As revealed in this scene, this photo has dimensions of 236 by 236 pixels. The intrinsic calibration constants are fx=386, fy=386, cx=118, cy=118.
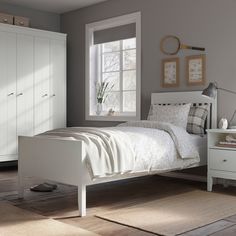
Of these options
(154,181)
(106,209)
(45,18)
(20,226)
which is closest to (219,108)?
(154,181)

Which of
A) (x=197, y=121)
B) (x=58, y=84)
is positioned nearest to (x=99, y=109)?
(x=58, y=84)

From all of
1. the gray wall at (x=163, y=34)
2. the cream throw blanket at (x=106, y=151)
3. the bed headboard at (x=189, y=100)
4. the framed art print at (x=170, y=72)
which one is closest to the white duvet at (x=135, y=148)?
the cream throw blanket at (x=106, y=151)

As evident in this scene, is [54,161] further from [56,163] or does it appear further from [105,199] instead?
[105,199]

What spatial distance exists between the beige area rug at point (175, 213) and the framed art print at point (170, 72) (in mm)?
1681

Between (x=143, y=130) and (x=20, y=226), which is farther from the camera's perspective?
(x=143, y=130)

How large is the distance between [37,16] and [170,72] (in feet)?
8.49

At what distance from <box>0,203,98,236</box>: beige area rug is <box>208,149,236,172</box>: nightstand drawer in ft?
6.00

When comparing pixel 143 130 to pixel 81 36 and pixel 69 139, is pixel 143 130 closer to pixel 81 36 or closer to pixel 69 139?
pixel 69 139

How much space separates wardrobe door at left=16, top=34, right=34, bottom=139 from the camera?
560 centimetres

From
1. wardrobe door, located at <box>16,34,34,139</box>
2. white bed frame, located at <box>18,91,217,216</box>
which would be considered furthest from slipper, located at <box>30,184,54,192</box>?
wardrobe door, located at <box>16,34,34,139</box>

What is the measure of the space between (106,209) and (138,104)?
230 cm

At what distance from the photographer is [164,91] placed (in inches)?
199

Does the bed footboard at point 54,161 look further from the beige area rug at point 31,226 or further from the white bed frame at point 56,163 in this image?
the beige area rug at point 31,226

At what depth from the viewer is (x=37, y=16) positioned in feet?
20.6
